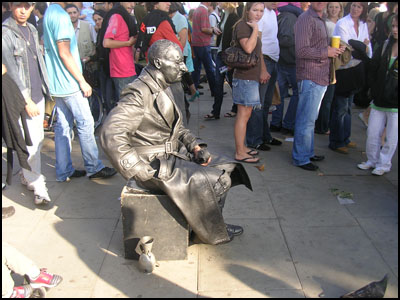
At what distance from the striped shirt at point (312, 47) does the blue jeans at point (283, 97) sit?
4.51 ft

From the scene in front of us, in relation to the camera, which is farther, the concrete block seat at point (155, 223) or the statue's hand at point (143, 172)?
A: the concrete block seat at point (155, 223)

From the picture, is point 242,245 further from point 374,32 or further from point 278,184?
point 374,32

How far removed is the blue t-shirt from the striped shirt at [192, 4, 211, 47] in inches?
168

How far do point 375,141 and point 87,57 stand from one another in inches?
179

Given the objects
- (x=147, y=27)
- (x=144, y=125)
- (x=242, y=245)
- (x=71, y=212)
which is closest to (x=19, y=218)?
(x=71, y=212)

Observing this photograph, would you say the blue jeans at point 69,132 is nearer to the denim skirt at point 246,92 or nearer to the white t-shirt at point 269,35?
the denim skirt at point 246,92

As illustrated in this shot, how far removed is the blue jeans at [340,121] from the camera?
5863 millimetres

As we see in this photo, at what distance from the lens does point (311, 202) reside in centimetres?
441

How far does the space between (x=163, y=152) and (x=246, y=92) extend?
2227mm

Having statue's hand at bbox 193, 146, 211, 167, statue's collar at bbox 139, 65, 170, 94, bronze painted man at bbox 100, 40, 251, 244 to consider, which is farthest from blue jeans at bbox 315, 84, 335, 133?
statue's collar at bbox 139, 65, 170, 94

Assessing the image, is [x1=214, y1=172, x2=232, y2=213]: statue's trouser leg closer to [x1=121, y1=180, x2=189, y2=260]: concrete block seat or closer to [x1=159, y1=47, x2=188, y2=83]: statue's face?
[x1=121, y1=180, x2=189, y2=260]: concrete block seat

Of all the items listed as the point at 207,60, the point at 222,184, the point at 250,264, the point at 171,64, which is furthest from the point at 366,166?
the point at 207,60

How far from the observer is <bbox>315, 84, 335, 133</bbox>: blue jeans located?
6.13m

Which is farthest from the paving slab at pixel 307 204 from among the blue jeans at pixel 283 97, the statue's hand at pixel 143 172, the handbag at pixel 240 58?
the blue jeans at pixel 283 97
